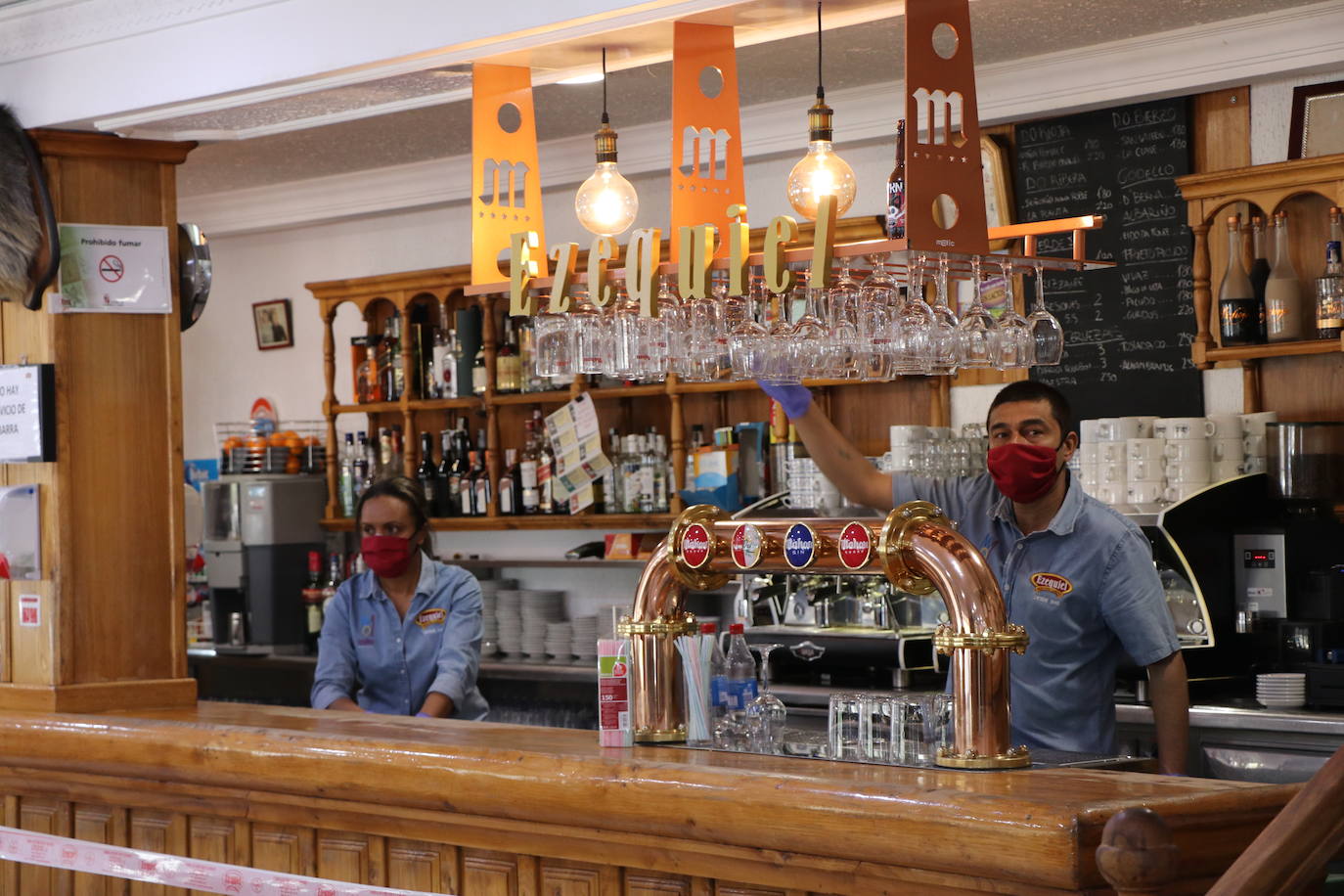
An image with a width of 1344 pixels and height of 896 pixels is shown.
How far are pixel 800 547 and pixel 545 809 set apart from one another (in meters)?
0.66

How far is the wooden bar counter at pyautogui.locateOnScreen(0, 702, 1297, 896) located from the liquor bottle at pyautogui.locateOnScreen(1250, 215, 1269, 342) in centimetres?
307

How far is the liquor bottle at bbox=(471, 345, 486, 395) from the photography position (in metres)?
7.21

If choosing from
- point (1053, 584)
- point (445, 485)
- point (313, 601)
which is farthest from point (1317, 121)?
point (313, 601)

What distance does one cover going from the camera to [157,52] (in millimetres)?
3969

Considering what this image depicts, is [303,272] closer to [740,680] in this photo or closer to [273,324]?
[273,324]

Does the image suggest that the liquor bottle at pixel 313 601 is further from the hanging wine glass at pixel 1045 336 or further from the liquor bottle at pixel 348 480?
the hanging wine glass at pixel 1045 336

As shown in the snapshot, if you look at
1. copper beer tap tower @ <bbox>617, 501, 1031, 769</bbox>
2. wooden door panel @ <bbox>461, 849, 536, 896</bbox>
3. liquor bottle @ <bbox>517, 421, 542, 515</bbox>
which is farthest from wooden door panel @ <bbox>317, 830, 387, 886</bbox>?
liquor bottle @ <bbox>517, 421, 542, 515</bbox>

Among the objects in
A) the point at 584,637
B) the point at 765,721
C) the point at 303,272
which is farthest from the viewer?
the point at 303,272

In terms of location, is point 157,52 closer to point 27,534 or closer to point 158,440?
point 158,440

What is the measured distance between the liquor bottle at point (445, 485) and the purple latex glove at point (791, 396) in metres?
3.72

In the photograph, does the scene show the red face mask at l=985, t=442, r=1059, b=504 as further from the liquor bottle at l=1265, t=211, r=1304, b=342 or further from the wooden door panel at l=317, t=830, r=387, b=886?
the liquor bottle at l=1265, t=211, r=1304, b=342

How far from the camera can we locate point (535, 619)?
6.94 meters

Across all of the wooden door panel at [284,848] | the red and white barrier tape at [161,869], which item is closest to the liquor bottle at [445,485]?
the red and white barrier tape at [161,869]

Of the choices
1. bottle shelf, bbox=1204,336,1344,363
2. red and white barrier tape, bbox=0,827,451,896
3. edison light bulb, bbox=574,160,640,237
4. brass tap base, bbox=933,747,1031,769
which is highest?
edison light bulb, bbox=574,160,640,237
